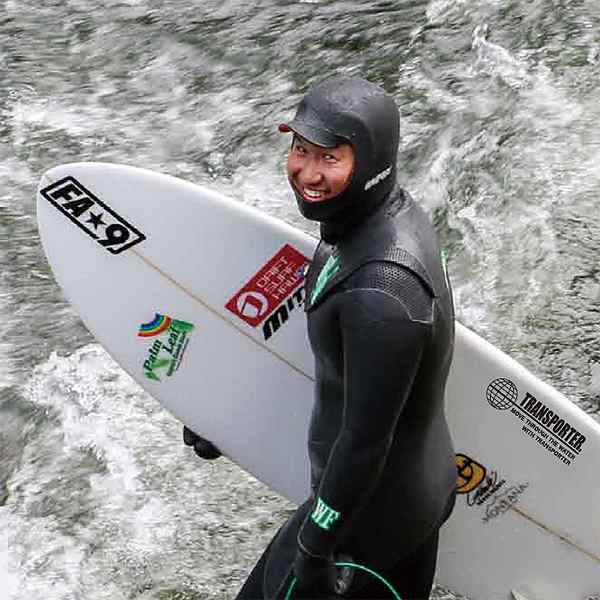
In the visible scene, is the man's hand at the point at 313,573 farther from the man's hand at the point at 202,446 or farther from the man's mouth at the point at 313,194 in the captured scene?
the man's hand at the point at 202,446

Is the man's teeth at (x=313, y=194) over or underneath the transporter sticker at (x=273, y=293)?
over

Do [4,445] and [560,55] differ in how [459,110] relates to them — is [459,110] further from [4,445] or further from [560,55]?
[4,445]

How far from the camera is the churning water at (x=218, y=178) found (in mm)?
4148

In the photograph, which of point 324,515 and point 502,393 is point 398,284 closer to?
point 324,515

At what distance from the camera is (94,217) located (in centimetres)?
351

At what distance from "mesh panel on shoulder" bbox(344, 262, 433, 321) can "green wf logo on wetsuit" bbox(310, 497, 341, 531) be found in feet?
1.20

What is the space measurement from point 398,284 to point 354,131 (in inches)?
10.3

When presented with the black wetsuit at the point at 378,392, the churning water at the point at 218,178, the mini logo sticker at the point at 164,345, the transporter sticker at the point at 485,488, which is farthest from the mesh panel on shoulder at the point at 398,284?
the churning water at the point at 218,178

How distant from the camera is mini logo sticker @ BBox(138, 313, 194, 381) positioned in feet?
11.4

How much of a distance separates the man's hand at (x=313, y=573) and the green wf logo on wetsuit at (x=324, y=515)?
3.0 inches

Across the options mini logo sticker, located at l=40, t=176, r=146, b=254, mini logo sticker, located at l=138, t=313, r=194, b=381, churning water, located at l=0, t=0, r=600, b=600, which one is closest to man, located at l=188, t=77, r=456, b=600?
mini logo sticker, located at l=138, t=313, r=194, b=381

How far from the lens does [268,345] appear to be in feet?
11.1

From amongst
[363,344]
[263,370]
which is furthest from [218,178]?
[363,344]

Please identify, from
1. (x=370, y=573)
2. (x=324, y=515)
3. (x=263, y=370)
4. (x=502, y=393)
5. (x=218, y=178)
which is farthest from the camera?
(x=218, y=178)
